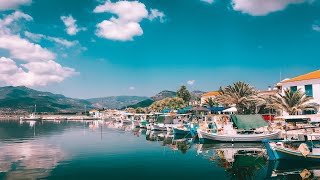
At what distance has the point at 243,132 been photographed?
38.2 metres

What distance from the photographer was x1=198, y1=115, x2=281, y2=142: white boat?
36688 mm

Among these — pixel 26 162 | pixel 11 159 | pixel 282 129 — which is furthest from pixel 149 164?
pixel 282 129

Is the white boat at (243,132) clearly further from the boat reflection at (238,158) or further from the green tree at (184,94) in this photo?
the green tree at (184,94)

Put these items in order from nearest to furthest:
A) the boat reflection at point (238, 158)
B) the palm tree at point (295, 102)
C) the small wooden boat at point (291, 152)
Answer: the boat reflection at point (238, 158) → the small wooden boat at point (291, 152) → the palm tree at point (295, 102)

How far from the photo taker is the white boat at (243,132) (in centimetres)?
3669

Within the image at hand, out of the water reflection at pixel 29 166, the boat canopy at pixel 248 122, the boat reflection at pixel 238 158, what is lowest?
the boat reflection at pixel 238 158

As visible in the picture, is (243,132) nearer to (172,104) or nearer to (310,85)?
(310,85)

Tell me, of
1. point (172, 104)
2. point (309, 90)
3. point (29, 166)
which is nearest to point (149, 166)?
point (29, 166)

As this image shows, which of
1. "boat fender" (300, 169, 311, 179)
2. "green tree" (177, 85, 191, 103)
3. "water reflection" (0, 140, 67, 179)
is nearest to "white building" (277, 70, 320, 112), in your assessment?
"boat fender" (300, 169, 311, 179)

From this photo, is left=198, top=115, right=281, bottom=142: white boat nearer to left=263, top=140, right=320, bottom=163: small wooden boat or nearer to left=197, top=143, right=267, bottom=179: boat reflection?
left=197, top=143, right=267, bottom=179: boat reflection

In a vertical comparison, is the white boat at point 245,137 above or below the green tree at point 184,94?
below

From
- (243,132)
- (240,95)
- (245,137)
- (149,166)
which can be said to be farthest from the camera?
(240,95)

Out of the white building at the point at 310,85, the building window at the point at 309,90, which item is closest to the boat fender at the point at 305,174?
the white building at the point at 310,85

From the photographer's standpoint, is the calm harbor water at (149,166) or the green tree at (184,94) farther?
the green tree at (184,94)
